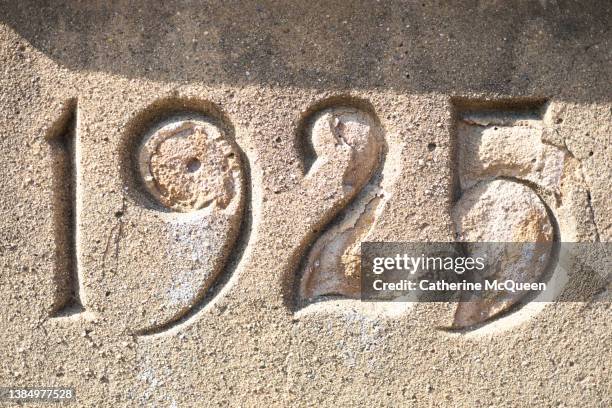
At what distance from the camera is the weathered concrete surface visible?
1.75 metres

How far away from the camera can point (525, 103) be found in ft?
6.01

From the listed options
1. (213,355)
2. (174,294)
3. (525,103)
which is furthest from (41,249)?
(525,103)

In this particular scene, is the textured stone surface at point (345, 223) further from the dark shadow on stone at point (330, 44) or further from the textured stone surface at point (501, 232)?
the textured stone surface at point (501, 232)

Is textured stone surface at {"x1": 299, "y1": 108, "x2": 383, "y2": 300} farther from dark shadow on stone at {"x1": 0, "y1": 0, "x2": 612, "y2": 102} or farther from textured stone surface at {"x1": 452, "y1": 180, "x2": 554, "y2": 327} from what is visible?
textured stone surface at {"x1": 452, "y1": 180, "x2": 554, "y2": 327}

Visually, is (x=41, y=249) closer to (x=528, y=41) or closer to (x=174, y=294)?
(x=174, y=294)

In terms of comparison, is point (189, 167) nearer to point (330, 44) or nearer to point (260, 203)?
point (260, 203)

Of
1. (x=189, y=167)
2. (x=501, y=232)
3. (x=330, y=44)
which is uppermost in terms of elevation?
(x=330, y=44)

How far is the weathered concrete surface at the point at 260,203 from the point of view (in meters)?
1.75

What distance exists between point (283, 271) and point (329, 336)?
183mm

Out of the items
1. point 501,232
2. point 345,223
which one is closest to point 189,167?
point 345,223

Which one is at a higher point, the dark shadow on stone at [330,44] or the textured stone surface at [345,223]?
Answer: the dark shadow on stone at [330,44]

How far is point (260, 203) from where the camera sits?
5.79 feet

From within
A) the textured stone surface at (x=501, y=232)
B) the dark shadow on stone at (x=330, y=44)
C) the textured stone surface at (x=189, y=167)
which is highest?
the dark shadow on stone at (x=330, y=44)

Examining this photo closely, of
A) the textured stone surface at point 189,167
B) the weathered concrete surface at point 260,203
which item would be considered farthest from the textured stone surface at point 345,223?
the textured stone surface at point 189,167
